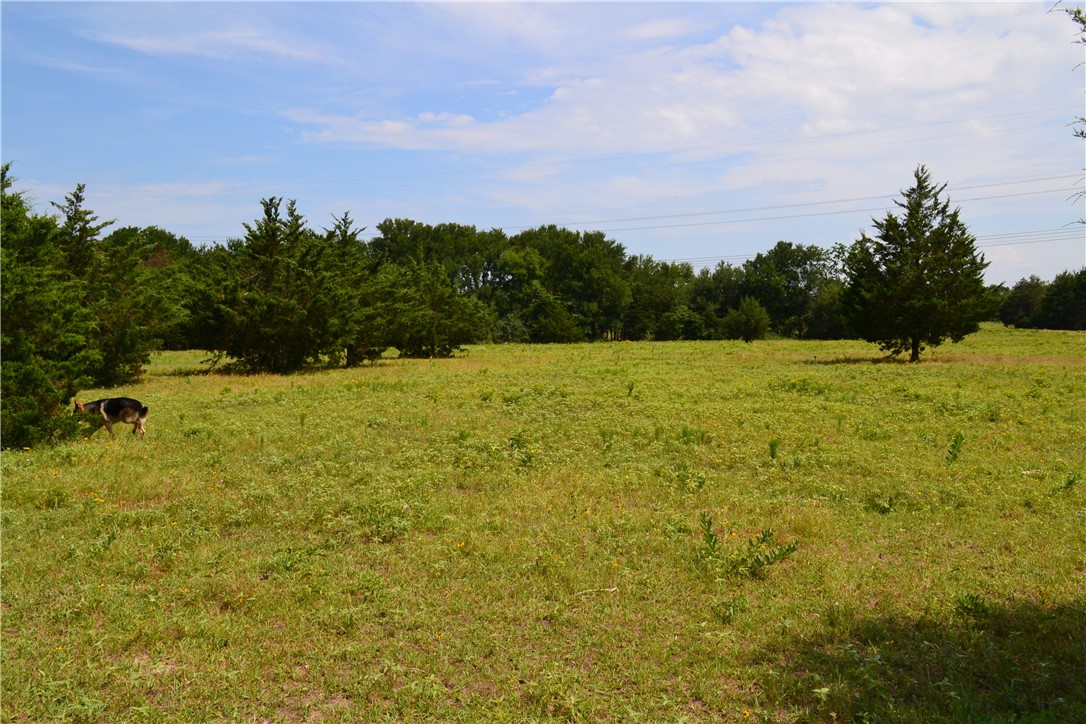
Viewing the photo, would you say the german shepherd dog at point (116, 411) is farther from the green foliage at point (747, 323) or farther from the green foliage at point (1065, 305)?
the green foliage at point (1065, 305)

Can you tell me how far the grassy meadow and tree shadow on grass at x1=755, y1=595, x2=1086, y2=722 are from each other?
2 centimetres

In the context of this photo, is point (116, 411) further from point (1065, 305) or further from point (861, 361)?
point (1065, 305)

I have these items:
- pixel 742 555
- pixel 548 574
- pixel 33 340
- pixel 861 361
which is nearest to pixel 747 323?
pixel 861 361

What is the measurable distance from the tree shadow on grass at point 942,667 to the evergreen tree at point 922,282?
2917 centimetres

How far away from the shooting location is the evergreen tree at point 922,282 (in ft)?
105

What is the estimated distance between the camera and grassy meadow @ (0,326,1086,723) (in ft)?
15.1

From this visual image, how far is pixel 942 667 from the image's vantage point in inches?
194

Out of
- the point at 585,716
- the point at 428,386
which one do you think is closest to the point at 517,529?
the point at 585,716

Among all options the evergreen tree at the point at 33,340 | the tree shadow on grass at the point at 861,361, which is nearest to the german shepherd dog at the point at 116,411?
the evergreen tree at the point at 33,340

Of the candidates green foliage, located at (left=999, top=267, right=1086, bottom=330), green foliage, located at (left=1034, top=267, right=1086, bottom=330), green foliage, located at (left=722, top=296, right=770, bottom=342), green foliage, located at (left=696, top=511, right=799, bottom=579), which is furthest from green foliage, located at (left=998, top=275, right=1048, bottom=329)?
green foliage, located at (left=696, top=511, right=799, bottom=579)

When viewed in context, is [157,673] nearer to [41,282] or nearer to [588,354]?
[41,282]

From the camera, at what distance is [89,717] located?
13.9ft

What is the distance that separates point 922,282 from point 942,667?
31399mm

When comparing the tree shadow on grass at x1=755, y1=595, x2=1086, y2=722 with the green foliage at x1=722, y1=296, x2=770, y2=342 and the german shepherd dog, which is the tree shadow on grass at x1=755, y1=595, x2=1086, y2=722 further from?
the green foliage at x1=722, y1=296, x2=770, y2=342
